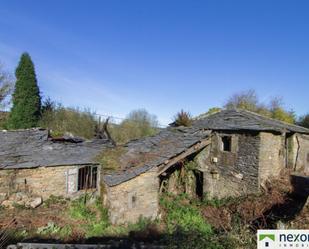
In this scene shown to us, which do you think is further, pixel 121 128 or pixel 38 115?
pixel 121 128

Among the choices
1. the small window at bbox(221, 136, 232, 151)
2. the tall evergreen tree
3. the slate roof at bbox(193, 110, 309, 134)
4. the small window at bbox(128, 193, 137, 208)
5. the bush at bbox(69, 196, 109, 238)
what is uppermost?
the tall evergreen tree

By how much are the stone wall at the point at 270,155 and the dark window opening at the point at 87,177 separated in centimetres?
895

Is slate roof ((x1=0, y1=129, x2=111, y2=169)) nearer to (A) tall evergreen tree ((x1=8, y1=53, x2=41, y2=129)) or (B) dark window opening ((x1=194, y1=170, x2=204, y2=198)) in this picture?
(B) dark window opening ((x1=194, y1=170, x2=204, y2=198))

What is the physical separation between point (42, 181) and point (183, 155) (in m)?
7.48

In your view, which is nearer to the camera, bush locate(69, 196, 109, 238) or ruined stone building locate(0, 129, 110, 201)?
bush locate(69, 196, 109, 238)

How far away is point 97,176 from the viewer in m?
15.6

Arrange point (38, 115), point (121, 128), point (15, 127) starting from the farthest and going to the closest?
point (121, 128), point (38, 115), point (15, 127)

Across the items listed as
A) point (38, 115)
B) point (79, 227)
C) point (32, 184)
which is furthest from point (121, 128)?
point (79, 227)

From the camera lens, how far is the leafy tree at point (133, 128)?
89.3 ft

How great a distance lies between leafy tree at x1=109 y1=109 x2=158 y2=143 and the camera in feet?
89.3

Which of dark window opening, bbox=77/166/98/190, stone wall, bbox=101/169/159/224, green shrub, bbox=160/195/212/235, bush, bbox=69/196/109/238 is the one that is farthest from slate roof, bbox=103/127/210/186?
green shrub, bbox=160/195/212/235

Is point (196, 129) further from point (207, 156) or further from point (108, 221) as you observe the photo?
point (108, 221)

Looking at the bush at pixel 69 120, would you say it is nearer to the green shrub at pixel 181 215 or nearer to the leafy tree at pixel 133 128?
the leafy tree at pixel 133 128

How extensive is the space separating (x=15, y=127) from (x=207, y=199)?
1675cm
